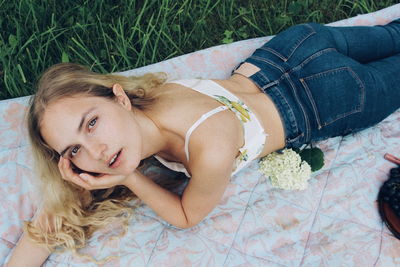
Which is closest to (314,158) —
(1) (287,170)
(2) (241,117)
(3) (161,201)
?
(1) (287,170)

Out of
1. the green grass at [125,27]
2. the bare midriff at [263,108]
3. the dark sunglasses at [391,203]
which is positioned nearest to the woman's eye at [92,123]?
the bare midriff at [263,108]

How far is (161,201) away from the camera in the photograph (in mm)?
1871

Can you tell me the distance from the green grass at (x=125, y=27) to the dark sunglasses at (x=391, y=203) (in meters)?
1.53

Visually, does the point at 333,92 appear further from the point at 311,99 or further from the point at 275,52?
the point at 275,52

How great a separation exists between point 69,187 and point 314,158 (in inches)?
55.6

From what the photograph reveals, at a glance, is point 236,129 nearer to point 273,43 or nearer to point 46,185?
point 273,43

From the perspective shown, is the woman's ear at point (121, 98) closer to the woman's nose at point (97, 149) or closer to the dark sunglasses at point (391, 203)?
the woman's nose at point (97, 149)

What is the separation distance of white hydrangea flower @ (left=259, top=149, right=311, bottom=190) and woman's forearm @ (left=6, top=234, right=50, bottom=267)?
130 centimetres

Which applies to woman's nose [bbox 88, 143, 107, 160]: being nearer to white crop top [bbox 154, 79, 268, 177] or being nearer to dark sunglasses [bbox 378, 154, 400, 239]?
white crop top [bbox 154, 79, 268, 177]

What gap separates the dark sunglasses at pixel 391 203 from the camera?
192 centimetres

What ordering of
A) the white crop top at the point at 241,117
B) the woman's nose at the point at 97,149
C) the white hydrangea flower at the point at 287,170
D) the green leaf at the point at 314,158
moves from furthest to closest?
1. the green leaf at the point at 314,158
2. the white hydrangea flower at the point at 287,170
3. the white crop top at the point at 241,117
4. the woman's nose at the point at 97,149

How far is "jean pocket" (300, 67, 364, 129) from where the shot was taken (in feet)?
6.92

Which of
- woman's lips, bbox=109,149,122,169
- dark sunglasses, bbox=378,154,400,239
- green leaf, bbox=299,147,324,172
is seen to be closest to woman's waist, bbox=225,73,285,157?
green leaf, bbox=299,147,324,172

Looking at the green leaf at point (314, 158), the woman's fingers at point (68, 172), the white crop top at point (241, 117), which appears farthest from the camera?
the green leaf at point (314, 158)
